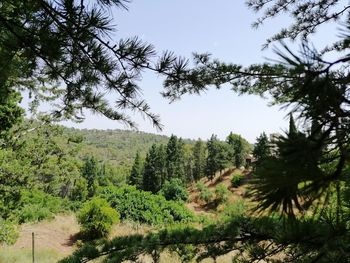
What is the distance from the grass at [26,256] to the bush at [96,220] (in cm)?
331

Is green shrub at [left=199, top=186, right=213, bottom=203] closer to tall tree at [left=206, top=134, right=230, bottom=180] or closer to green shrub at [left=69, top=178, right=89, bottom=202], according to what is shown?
tall tree at [left=206, top=134, right=230, bottom=180]

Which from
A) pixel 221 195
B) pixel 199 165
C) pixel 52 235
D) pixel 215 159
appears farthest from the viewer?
pixel 199 165

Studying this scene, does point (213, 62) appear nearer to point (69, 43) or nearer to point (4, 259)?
point (69, 43)

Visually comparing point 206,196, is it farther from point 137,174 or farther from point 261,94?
point 261,94

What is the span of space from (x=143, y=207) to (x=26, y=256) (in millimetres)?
10133

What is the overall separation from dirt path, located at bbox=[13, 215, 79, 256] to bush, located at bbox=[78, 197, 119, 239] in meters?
1.01

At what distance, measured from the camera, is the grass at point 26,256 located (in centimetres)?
1270

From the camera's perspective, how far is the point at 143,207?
75.7 feet

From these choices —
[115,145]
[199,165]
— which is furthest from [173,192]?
[115,145]

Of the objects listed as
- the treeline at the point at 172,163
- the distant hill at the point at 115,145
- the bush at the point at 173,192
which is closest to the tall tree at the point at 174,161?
the treeline at the point at 172,163

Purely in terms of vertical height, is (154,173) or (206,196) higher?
(154,173)

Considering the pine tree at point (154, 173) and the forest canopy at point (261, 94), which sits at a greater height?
the pine tree at point (154, 173)

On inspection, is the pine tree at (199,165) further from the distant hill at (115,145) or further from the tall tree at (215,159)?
the distant hill at (115,145)

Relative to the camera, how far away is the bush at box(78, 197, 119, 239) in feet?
61.4
